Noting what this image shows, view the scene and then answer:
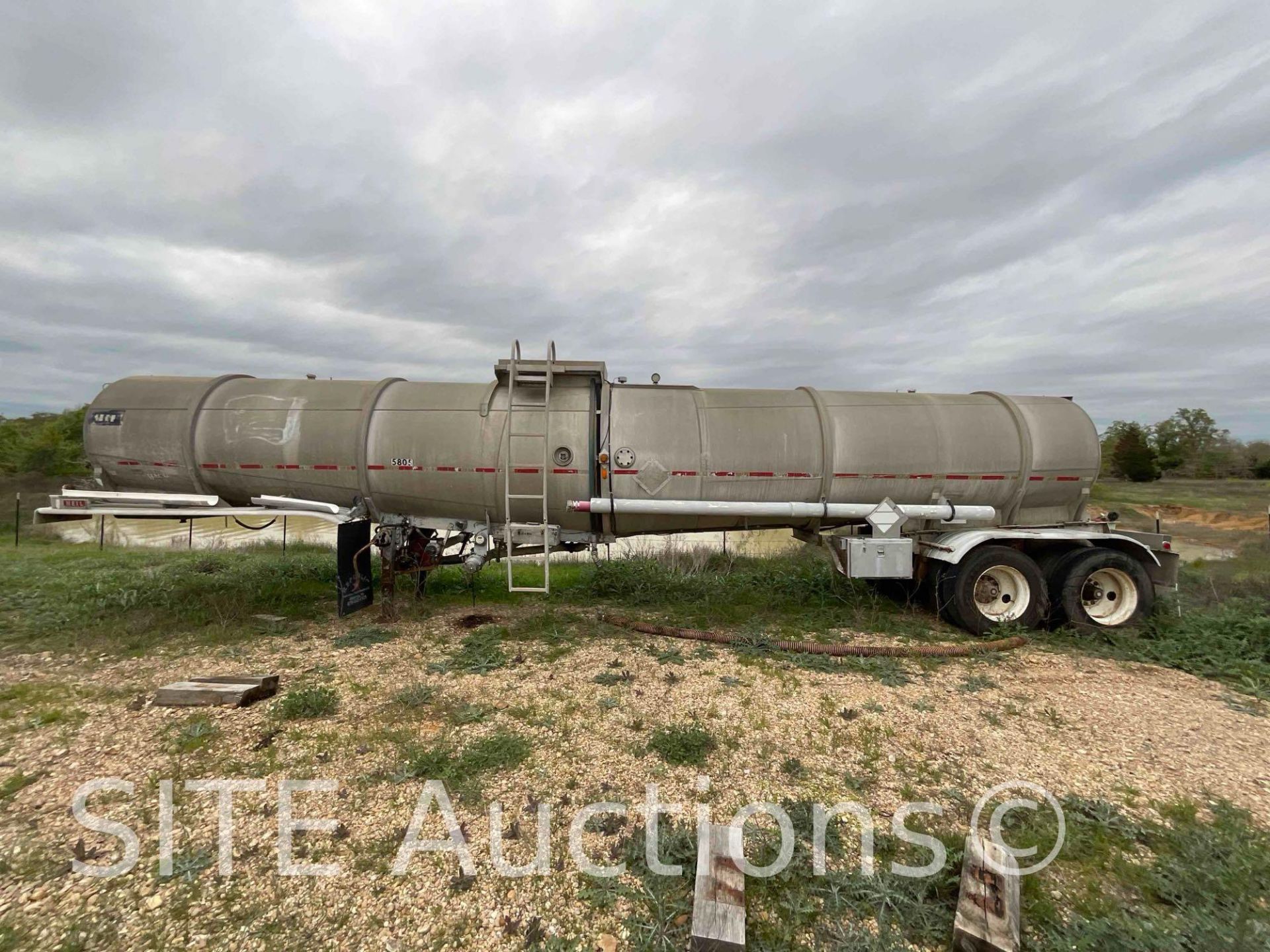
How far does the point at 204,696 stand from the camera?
4.84 metres

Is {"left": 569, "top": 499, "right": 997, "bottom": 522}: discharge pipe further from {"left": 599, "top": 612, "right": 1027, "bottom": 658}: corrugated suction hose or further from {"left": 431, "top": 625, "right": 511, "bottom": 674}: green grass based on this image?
{"left": 431, "top": 625, "right": 511, "bottom": 674}: green grass

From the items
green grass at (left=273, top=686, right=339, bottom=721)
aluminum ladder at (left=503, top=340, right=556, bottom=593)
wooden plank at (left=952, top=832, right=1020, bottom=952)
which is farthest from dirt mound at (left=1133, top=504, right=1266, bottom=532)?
green grass at (left=273, top=686, right=339, bottom=721)

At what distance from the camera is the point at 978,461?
23.0 feet

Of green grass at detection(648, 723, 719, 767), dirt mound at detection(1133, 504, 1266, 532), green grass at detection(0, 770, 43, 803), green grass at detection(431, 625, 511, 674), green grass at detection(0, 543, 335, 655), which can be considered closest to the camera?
green grass at detection(0, 770, 43, 803)

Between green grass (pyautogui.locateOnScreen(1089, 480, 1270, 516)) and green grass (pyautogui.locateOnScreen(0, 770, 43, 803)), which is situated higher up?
green grass (pyautogui.locateOnScreen(1089, 480, 1270, 516))

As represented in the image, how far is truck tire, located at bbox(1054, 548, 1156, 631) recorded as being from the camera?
6.78 metres

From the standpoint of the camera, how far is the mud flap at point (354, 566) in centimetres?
670

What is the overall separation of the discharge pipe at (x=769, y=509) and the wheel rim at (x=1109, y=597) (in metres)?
1.83

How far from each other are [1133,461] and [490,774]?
43.7m

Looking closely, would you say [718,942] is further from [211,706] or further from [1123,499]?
[1123,499]

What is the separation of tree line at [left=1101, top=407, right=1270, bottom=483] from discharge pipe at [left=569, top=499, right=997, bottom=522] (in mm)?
36147

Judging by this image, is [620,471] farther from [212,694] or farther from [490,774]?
[212,694]

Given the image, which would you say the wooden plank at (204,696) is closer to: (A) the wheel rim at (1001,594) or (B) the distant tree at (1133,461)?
(A) the wheel rim at (1001,594)

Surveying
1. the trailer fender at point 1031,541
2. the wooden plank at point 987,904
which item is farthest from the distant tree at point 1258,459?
the wooden plank at point 987,904
